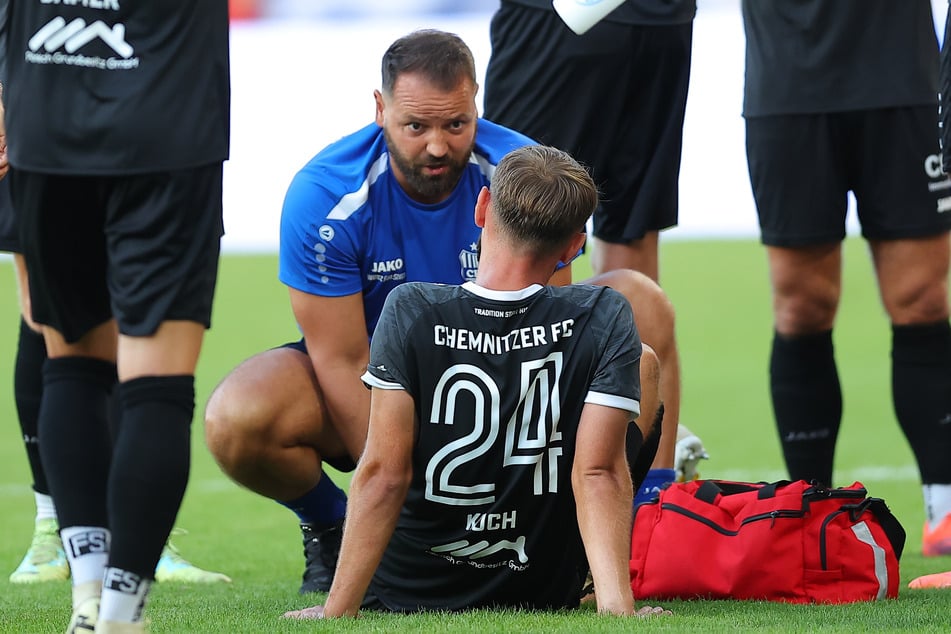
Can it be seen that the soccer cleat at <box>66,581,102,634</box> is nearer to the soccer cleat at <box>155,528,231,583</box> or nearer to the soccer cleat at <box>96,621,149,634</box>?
the soccer cleat at <box>96,621,149,634</box>

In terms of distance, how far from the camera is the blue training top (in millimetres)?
3346

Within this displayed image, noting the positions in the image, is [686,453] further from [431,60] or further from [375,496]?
[375,496]

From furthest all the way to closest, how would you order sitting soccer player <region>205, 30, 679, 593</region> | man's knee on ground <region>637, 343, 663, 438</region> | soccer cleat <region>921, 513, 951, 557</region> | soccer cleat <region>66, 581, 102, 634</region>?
1. soccer cleat <region>921, 513, 951, 557</region>
2. sitting soccer player <region>205, 30, 679, 593</region>
3. man's knee on ground <region>637, 343, 663, 438</region>
4. soccer cleat <region>66, 581, 102, 634</region>

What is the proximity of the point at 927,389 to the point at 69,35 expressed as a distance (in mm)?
2549

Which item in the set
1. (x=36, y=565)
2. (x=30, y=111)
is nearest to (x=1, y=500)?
(x=36, y=565)

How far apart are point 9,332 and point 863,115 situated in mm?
7558

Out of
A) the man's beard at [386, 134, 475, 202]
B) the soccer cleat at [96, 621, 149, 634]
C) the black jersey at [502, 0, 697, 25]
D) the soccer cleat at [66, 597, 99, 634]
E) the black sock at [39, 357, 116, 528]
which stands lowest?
the soccer cleat at [66, 597, 99, 634]

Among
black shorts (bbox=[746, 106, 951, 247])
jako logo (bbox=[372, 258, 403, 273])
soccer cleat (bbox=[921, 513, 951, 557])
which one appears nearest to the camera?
jako logo (bbox=[372, 258, 403, 273])

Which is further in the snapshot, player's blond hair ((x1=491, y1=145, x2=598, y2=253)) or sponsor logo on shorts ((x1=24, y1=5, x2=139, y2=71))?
player's blond hair ((x1=491, y1=145, x2=598, y2=253))

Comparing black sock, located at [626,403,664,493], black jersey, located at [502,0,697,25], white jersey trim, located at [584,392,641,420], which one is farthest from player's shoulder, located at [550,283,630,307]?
black jersey, located at [502,0,697,25]

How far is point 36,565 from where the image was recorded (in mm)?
3879

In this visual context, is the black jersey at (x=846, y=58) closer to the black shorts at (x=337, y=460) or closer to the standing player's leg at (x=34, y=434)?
the black shorts at (x=337, y=460)

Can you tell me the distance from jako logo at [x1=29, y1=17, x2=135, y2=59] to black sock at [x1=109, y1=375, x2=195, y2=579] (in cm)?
57

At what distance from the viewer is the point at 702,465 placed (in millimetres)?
6320
